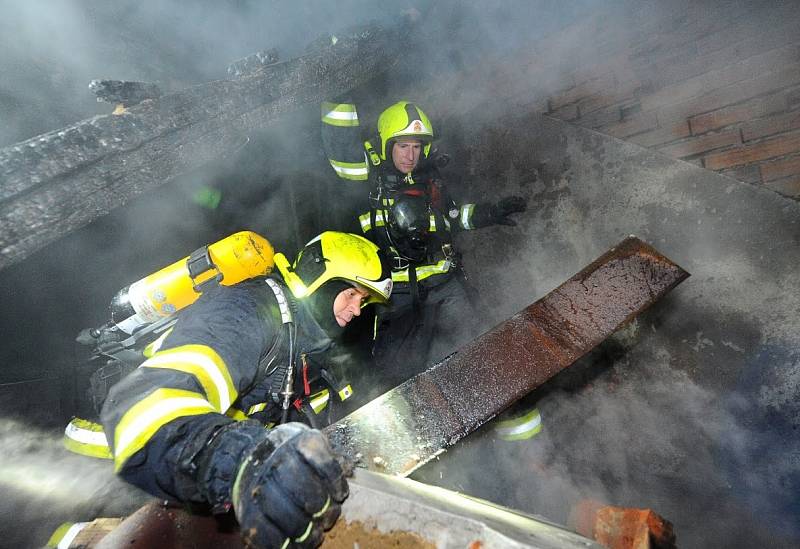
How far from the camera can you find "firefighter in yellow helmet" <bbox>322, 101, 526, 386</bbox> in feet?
13.4

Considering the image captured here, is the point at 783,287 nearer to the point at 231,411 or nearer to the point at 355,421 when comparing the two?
the point at 355,421

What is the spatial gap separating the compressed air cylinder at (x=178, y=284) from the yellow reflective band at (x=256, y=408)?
0.89 m

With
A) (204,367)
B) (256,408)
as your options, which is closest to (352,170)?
(256,408)

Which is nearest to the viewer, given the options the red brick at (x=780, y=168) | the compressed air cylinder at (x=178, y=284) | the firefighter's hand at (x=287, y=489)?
the firefighter's hand at (x=287, y=489)

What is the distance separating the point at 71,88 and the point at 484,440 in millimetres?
4829

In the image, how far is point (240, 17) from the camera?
371 centimetres

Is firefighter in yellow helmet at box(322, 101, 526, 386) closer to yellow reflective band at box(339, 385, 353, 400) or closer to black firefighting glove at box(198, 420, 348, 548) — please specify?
yellow reflective band at box(339, 385, 353, 400)

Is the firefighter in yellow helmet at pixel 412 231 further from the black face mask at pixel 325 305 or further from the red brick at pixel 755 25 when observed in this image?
the red brick at pixel 755 25

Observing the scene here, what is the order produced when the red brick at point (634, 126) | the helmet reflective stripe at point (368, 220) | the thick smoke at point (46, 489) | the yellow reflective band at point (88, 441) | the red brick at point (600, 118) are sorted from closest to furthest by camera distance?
the yellow reflective band at point (88, 441) < the thick smoke at point (46, 489) < the red brick at point (634, 126) < the red brick at point (600, 118) < the helmet reflective stripe at point (368, 220)

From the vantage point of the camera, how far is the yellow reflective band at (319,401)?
9.70 ft

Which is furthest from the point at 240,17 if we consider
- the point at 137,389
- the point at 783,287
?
the point at 783,287

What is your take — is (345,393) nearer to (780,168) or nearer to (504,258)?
(504,258)

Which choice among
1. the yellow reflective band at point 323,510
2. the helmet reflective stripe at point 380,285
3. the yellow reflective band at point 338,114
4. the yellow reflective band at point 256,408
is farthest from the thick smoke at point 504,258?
the yellow reflective band at point 323,510

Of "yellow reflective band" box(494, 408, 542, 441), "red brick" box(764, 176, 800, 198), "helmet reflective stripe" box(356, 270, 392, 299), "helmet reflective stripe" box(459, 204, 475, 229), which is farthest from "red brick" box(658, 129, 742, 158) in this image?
"helmet reflective stripe" box(356, 270, 392, 299)
